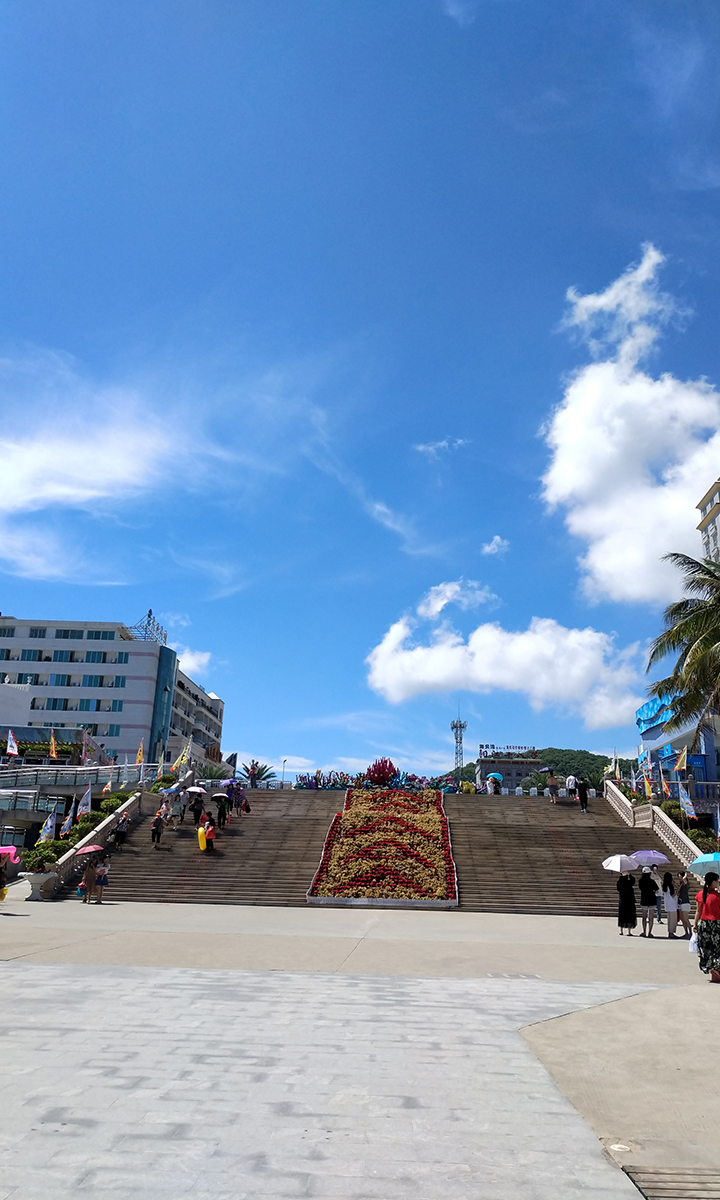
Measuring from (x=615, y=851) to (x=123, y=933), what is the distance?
18598 millimetres

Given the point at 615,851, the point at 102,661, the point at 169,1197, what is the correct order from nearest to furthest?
the point at 169,1197 → the point at 615,851 → the point at 102,661

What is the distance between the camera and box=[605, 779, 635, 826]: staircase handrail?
1270 inches

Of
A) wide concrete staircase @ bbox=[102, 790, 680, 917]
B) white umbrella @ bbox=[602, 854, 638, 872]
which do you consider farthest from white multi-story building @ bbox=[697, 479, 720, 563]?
white umbrella @ bbox=[602, 854, 638, 872]

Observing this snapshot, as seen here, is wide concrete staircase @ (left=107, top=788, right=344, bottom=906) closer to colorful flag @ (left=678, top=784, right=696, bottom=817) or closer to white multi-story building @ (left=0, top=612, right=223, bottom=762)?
colorful flag @ (left=678, top=784, right=696, bottom=817)

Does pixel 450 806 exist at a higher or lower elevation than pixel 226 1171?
higher

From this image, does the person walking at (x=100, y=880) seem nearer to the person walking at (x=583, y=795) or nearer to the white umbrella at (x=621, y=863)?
the white umbrella at (x=621, y=863)

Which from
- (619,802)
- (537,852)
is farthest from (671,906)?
(619,802)

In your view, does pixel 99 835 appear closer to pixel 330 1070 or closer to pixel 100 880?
pixel 100 880

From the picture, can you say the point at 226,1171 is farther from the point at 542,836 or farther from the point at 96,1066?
the point at 542,836

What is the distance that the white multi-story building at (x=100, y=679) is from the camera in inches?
3214

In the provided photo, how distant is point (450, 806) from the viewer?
34406 mm

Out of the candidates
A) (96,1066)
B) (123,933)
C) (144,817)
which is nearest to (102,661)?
(144,817)

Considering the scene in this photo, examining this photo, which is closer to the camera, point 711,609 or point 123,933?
point 123,933

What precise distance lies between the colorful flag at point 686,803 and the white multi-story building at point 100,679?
58.3 metres
